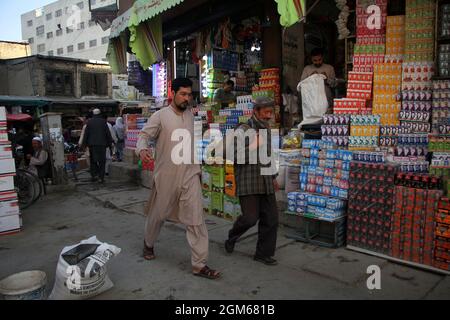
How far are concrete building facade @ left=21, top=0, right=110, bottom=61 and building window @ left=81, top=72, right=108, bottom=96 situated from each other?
23.2 metres

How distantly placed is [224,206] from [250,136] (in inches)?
88.2

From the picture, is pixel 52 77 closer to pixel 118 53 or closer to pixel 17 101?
pixel 17 101

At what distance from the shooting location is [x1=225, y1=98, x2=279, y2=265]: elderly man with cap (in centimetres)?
389

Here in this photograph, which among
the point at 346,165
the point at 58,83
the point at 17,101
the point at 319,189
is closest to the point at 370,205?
the point at 346,165

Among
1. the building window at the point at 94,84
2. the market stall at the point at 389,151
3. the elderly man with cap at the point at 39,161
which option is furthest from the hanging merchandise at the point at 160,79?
the building window at the point at 94,84

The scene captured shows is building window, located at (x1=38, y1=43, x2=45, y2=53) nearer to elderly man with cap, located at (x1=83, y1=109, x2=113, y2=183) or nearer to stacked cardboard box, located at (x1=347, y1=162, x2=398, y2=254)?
elderly man with cap, located at (x1=83, y1=109, x2=113, y2=183)

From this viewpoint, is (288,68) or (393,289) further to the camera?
(288,68)

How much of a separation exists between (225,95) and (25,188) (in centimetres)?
441

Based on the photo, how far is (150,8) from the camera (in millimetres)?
6906

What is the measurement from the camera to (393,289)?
11.1ft

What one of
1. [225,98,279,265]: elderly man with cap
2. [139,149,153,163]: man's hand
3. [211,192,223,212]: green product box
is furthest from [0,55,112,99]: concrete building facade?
[225,98,279,265]: elderly man with cap

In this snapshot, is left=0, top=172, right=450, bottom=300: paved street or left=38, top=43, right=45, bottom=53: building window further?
left=38, top=43, right=45, bottom=53: building window
